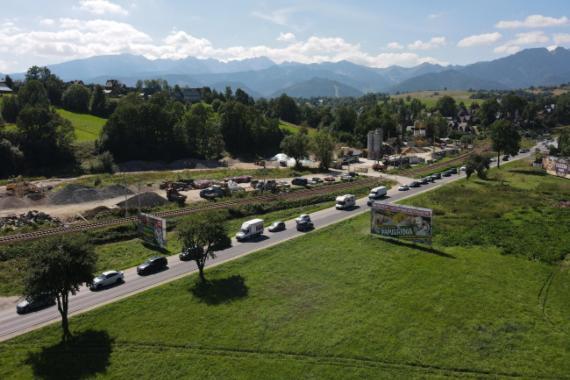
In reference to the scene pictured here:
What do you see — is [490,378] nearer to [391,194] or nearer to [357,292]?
[357,292]

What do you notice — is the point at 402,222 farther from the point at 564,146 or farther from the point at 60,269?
the point at 564,146

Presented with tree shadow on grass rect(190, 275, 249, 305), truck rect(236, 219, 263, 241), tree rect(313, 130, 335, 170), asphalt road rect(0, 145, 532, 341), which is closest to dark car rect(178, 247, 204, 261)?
asphalt road rect(0, 145, 532, 341)

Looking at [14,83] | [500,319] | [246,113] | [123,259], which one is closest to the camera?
[500,319]

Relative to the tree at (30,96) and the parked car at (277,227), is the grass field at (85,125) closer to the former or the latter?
the tree at (30,96)

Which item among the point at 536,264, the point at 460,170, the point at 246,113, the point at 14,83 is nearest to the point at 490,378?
the point at 536,264

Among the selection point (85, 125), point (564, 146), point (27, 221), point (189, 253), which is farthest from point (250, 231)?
point (564, 146)

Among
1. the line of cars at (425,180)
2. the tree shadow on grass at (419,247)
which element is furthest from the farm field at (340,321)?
the line of cars at (425,180)
